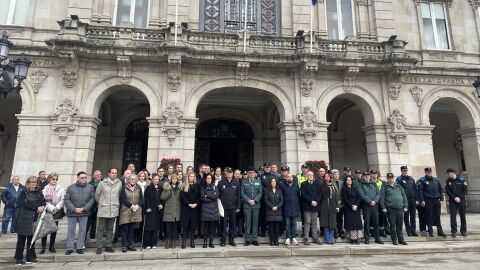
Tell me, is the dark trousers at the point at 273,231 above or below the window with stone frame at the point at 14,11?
below

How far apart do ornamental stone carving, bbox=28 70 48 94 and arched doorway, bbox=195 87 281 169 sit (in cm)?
780

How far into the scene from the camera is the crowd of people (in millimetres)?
8258

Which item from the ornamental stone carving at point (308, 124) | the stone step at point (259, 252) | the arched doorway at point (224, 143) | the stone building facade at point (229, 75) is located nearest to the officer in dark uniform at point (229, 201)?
the stone step at point (259, 252)

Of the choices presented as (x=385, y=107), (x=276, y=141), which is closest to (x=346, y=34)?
(x=385, y=107)

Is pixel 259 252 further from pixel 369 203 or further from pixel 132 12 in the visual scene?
pixel 132 12

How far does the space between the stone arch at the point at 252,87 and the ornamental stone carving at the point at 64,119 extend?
4614 millimetres

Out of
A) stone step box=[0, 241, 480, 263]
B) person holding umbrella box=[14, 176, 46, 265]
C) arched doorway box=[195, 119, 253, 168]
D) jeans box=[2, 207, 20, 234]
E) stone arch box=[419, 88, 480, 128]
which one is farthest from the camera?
arched doorway box=[195, 119, 253, 168]

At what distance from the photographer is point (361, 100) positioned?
15.2 meters

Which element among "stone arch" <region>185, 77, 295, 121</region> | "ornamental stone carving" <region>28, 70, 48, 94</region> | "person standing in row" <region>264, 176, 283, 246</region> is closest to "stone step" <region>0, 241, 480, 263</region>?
"person standing in row" <region>264, 176, 283, 246</region>

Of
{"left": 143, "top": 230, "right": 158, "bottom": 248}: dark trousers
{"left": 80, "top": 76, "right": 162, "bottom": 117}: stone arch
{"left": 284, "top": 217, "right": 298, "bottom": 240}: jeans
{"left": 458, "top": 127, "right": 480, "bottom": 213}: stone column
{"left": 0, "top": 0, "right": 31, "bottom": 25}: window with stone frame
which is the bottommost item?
{"left": 143, "top": 230, "right": 158, "bottom": 248}: dark trousers

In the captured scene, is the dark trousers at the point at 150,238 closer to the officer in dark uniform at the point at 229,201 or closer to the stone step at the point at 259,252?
the stone step at the point at 259,252

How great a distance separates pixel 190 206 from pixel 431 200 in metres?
7.38

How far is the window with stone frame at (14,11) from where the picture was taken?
48.0ft

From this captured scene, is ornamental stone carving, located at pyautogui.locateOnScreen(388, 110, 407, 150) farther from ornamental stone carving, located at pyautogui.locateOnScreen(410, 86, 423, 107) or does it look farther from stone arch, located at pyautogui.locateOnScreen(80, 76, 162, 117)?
stone arch, located at pyautogui.locateOnScreen(80, 76, 162, 117)
